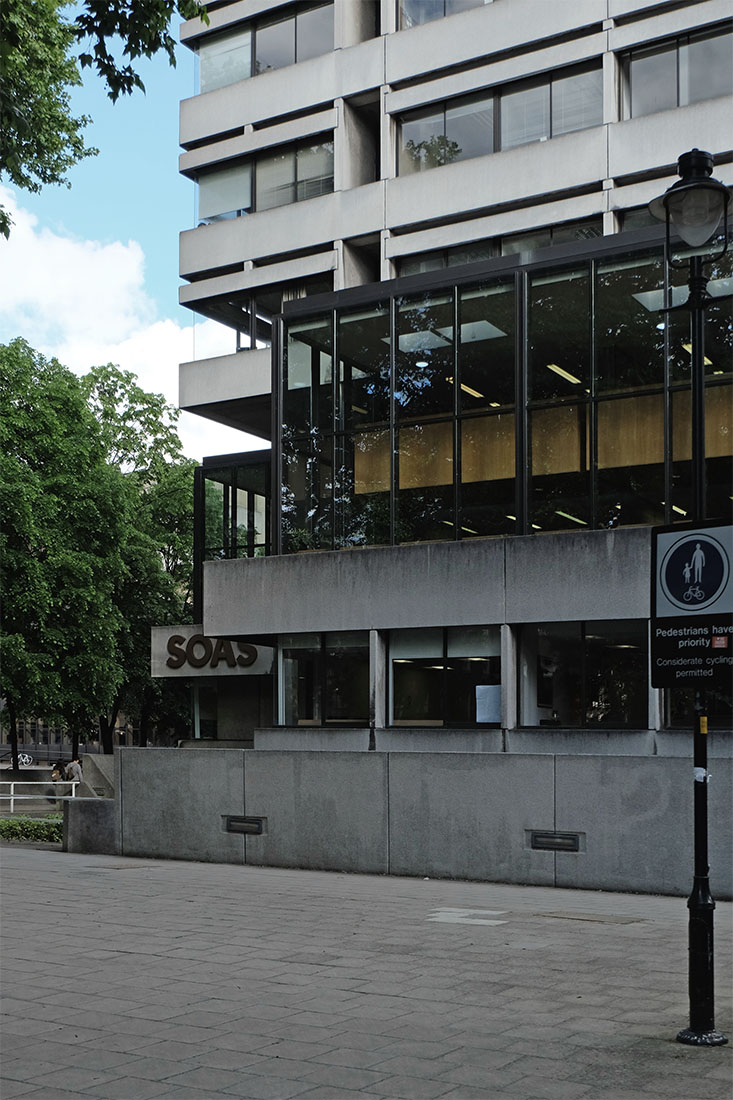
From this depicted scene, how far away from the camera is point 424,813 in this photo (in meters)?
17.8

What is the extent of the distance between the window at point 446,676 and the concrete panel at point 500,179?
15.5m

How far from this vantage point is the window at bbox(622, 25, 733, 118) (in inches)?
1177

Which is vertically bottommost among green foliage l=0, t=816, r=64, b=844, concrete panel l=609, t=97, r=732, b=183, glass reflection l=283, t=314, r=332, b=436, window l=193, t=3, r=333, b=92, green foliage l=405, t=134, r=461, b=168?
green foliage l=0, t=816, r=64, b=844

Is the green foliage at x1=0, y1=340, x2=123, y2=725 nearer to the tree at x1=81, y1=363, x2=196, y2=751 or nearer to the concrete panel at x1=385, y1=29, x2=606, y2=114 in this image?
the tree at x1=81, y1=363, x2=196, y2=751

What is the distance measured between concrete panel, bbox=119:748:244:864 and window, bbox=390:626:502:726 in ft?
11.3

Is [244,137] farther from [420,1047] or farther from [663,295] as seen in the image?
[420,1047]

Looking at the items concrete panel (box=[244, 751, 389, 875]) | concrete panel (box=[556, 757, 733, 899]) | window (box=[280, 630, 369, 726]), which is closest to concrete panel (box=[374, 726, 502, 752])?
window (box=[280, 630, 369, 726])

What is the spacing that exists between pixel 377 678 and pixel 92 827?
580 cm

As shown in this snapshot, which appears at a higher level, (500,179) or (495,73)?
(495,73)

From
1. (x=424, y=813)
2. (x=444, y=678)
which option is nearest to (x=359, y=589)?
(x=444, y=678)

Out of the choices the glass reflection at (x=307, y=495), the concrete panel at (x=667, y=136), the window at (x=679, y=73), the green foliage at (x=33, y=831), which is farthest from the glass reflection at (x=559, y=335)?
the green foliage at (x=33, y=831)

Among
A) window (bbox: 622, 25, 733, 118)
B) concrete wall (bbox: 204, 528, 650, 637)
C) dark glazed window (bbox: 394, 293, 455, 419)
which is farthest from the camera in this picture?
window (bbox: 622, 25, 733, 118)

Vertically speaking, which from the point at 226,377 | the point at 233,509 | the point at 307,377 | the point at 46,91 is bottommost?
the point at 233,509

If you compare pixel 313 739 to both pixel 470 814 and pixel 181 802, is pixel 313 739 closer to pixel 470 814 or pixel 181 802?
pixel 181 802
